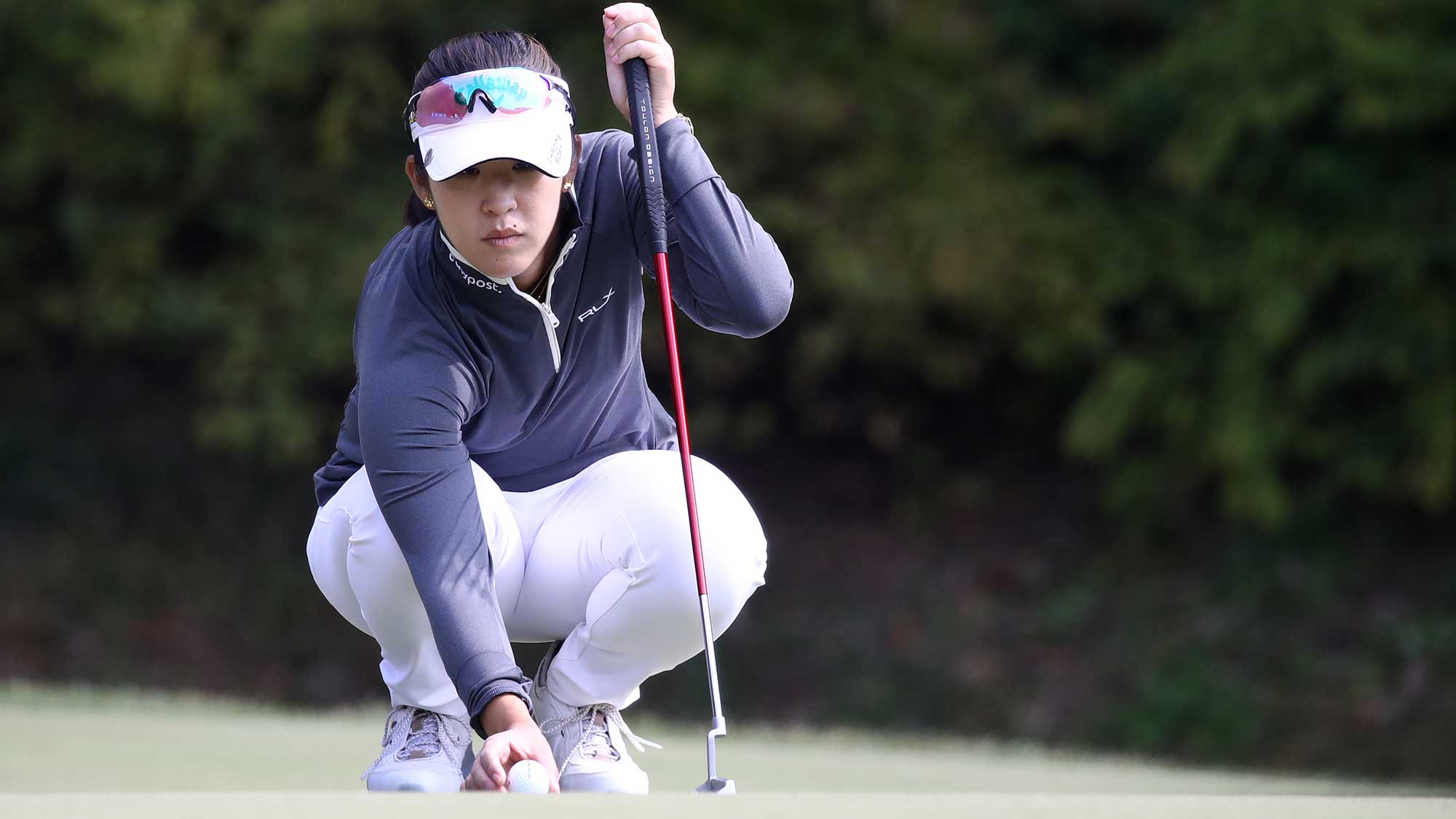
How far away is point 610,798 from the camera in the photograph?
147 centimetres

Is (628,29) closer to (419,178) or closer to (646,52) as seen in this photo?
(646,52)

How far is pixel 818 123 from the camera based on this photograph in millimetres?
5344

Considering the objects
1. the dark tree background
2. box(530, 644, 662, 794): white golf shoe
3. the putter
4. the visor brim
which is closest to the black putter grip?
the putter

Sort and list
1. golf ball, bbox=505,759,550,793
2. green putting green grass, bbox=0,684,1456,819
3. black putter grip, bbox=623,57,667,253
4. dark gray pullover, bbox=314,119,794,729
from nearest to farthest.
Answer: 1. green putting green grass, bbox=0,684,1456,819
2. golf ball, bbox=505,759,550,793
3. dark gray pullover, bbox=314,119,794,729
4. black putter grip, bbox=623,57,667,253

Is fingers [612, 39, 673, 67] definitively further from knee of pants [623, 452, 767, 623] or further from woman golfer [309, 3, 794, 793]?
knee of pants [623, 452, 767, 623]

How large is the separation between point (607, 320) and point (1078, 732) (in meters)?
3.45

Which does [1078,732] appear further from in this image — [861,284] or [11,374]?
[11,374]

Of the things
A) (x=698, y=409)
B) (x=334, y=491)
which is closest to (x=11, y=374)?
(x=698, y=409)

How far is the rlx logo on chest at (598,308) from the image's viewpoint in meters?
2.04

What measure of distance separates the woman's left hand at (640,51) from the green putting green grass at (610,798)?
0.82m

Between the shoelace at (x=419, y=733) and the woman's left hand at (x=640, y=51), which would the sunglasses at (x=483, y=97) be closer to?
the woman's left hand at (x=640, y=51)

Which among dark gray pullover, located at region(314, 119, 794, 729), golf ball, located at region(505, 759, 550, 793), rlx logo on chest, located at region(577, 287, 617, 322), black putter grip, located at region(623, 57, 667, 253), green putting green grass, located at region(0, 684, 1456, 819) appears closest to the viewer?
green putting green grass, located at region(0, 684, 1456, 819)

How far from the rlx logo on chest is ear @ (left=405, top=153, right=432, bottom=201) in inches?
9.3

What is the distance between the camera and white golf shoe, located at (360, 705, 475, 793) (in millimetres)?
1897
